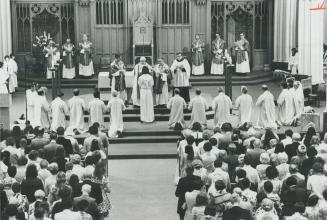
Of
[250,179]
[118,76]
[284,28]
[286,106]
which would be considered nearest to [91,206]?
[250,179]

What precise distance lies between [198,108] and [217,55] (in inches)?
332

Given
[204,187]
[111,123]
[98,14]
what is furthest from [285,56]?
[204,187]

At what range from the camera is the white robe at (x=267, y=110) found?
68.0 feet

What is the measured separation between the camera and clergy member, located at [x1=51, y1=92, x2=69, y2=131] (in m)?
20.2

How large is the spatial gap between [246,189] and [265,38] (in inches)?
790

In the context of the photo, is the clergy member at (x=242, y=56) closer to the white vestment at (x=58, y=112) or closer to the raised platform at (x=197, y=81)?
the raised platform at (x=197, y=81)

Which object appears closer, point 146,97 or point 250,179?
point 250,179

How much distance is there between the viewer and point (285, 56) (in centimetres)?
2931

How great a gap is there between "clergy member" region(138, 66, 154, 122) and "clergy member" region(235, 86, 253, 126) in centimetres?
256

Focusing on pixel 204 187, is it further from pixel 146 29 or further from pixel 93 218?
pixel 146 29

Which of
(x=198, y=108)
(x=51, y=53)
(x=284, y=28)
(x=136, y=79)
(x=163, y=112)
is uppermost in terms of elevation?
(x=284, y=28)

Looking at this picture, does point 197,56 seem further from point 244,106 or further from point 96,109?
point 96,109

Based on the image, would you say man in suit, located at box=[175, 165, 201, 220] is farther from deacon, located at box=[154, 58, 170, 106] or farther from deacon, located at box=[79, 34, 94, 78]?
deacon, located at box=[79, 34, 94, 78]

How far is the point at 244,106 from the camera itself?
20578 millimetres
